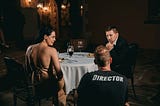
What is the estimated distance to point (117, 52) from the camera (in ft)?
17.9

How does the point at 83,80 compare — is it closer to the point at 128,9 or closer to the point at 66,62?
the point at 66,62

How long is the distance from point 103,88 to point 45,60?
1855 millimetres

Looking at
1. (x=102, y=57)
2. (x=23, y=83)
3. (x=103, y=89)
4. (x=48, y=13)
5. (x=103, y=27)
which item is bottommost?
(x=23, y=83)

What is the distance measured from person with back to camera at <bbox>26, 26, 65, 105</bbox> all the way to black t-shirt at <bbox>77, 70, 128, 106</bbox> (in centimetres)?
163

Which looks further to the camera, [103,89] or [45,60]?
[45,60]

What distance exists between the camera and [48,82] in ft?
14.6

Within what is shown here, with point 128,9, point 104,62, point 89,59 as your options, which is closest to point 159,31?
point 128,9

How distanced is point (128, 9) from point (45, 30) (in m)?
8.70

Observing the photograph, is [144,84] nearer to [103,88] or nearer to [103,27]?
[103,88]

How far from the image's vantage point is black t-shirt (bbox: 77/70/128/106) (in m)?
2.64

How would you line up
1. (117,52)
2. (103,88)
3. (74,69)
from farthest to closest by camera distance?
(117,52) → (74,69) → (103,88)

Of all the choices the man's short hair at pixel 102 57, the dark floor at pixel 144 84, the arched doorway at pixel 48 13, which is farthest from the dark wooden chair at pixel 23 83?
the arched doorway at pixel 48 13

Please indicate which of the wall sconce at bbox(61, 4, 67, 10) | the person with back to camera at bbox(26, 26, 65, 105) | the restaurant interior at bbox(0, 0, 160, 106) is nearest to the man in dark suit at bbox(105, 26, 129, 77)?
the restaurant interior at bbox(0, 0, 160, 106)

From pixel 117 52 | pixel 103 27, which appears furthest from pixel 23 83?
pixel 103 27
